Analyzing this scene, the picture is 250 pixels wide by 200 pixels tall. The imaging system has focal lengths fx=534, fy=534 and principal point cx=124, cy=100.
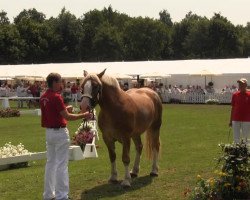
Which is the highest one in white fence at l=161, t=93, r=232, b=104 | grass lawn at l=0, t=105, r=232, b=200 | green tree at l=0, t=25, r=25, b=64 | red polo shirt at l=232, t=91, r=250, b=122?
green tree at l=0, t=25, r=25, b=64

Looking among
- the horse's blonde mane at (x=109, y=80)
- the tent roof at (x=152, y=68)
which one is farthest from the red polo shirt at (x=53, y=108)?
the tent roof at (x=152, y=68)

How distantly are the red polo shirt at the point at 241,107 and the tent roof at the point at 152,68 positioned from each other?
32243 millimetres

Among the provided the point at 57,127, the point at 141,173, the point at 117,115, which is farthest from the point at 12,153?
the point at 57,127

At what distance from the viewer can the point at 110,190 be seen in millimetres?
10156

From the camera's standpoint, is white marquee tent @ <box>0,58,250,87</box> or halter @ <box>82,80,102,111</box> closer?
halter @ <box>82,80,102,111</box>

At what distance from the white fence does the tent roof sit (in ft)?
8.55

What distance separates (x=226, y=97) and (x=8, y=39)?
54.5 m

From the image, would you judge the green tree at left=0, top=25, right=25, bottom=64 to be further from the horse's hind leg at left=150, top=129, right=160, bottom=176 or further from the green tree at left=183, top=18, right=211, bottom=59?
the horse's hind leg at left=150, top=129, right=160, bottom=176

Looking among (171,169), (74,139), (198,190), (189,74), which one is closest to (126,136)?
(171,169)

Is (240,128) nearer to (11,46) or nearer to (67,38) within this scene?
(11,46)

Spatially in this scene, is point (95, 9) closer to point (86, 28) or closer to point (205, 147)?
point (86, 28)

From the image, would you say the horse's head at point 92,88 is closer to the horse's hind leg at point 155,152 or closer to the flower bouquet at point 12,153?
the horse's hind leg at point 155,152

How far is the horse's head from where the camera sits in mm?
9859

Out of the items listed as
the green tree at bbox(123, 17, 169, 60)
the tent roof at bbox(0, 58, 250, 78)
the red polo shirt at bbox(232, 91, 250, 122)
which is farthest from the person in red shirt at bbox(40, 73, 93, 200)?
the green tree at bbox(123, 17, 169, 60)
